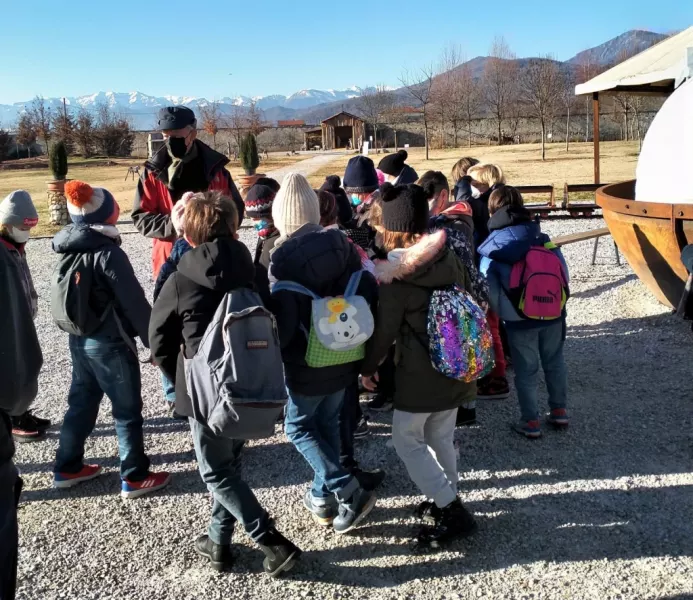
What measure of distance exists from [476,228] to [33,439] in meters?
3.64

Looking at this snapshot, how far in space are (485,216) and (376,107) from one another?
6198 cm

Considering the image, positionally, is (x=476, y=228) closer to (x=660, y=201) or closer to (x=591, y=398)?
(x=591, y=398)

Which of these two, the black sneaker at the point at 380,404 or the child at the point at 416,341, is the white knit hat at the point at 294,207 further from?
the black sneaker at the point at 380,404

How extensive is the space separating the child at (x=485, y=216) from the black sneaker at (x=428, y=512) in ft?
5.48

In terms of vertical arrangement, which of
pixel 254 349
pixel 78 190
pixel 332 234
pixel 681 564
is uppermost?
pixel 78 190

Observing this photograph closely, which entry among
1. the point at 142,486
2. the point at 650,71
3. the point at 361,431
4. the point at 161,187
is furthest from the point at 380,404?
the point at 650,71

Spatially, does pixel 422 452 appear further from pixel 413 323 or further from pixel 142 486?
pixel 142 486

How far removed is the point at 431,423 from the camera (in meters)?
3.18

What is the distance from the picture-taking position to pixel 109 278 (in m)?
3.42

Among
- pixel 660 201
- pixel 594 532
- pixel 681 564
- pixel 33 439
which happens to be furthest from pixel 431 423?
pixel 660 201

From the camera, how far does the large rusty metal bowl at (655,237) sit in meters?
5.43

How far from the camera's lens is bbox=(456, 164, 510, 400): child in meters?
4.83

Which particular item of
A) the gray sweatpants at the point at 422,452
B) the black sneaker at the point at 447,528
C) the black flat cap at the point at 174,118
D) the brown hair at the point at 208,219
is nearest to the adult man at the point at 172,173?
the black flat cap at the point at 174,118

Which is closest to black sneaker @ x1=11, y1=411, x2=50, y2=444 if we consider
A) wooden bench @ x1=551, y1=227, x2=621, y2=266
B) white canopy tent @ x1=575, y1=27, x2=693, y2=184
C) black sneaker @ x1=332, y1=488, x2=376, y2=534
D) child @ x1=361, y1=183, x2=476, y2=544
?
black sneaker @ x1=332, y1=488, x2=376, y2=534
